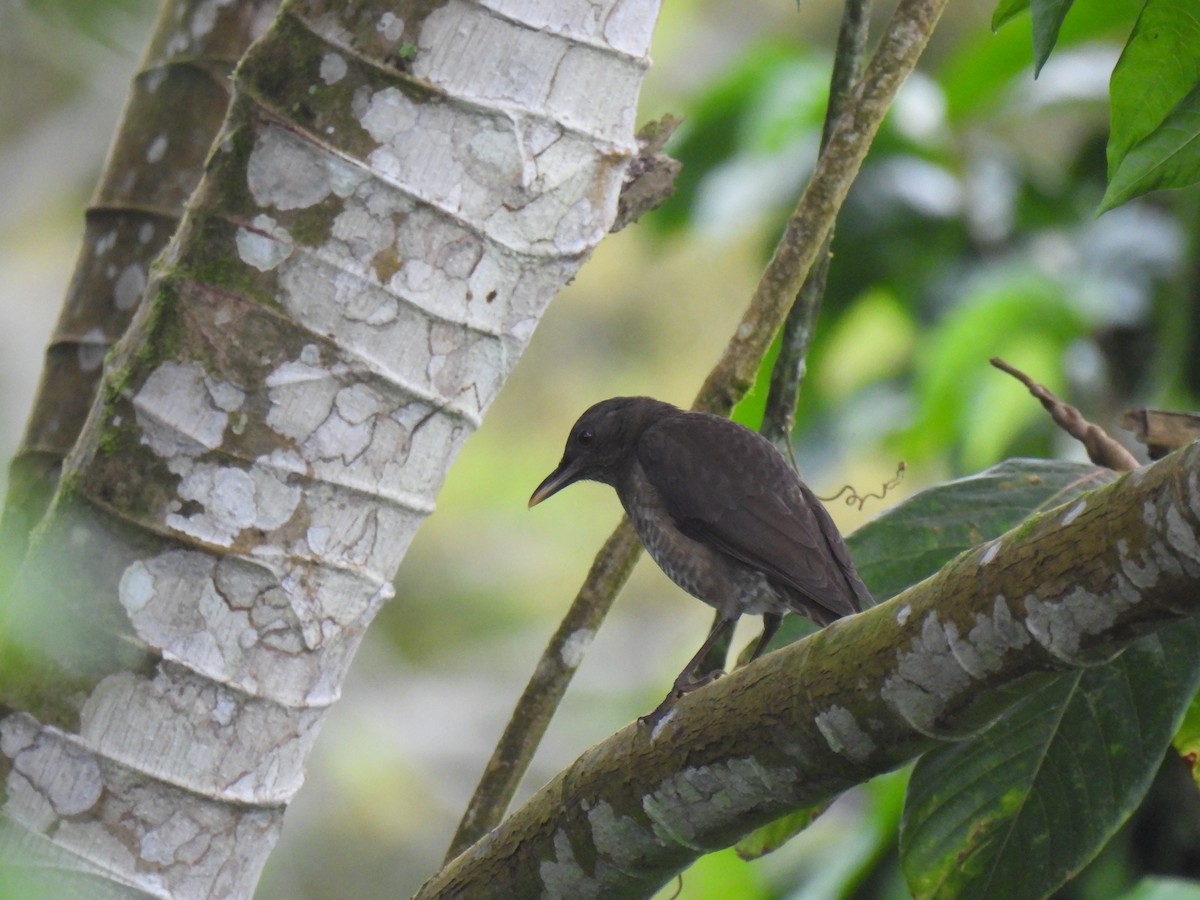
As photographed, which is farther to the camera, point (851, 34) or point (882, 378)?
point (882, 378)

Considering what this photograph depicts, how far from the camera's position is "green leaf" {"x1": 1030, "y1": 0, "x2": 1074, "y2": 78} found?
4.46ft

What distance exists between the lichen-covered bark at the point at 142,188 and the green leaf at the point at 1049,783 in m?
1.89

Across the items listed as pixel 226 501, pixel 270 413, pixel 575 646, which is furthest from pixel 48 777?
pixel 575 646

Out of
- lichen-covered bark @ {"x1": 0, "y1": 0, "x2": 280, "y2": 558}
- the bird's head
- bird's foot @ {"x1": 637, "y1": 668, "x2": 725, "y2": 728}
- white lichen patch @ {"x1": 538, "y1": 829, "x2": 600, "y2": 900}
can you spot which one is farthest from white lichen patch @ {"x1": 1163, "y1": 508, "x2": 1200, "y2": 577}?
→ lichen-covered bark @ {"x1": 0, "y1": 0, "x2": 280, "y2": 558}

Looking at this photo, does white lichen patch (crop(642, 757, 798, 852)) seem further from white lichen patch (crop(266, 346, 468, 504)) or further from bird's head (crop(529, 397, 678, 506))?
bird's head (crop(529, 397, 678, 506))

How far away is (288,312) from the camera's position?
1882mm

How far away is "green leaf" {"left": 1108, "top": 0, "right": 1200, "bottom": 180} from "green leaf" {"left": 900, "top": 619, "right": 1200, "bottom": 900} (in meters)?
0.89

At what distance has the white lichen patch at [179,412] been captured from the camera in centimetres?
188

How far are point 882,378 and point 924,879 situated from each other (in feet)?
9.45

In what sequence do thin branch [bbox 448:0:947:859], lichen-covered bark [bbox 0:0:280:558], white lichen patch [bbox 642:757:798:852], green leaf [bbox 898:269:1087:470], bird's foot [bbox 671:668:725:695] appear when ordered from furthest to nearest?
green leaf [bbox 898:269:1087:470]
lichen-covered bark [bbox 0:0:280:558]
thin branch [bbox 448:0:947:859]
bird's foot [bbox 671:668:725:695]
white lichen patch [bbox 642:757:798:852]

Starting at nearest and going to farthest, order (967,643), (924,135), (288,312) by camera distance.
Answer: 1. (967,643)
2. (288,312)
3. (924,135)

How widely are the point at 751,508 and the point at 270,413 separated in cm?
117

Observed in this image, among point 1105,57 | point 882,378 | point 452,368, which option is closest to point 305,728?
point 452,368

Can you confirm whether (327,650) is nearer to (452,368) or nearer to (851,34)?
(452,368)
